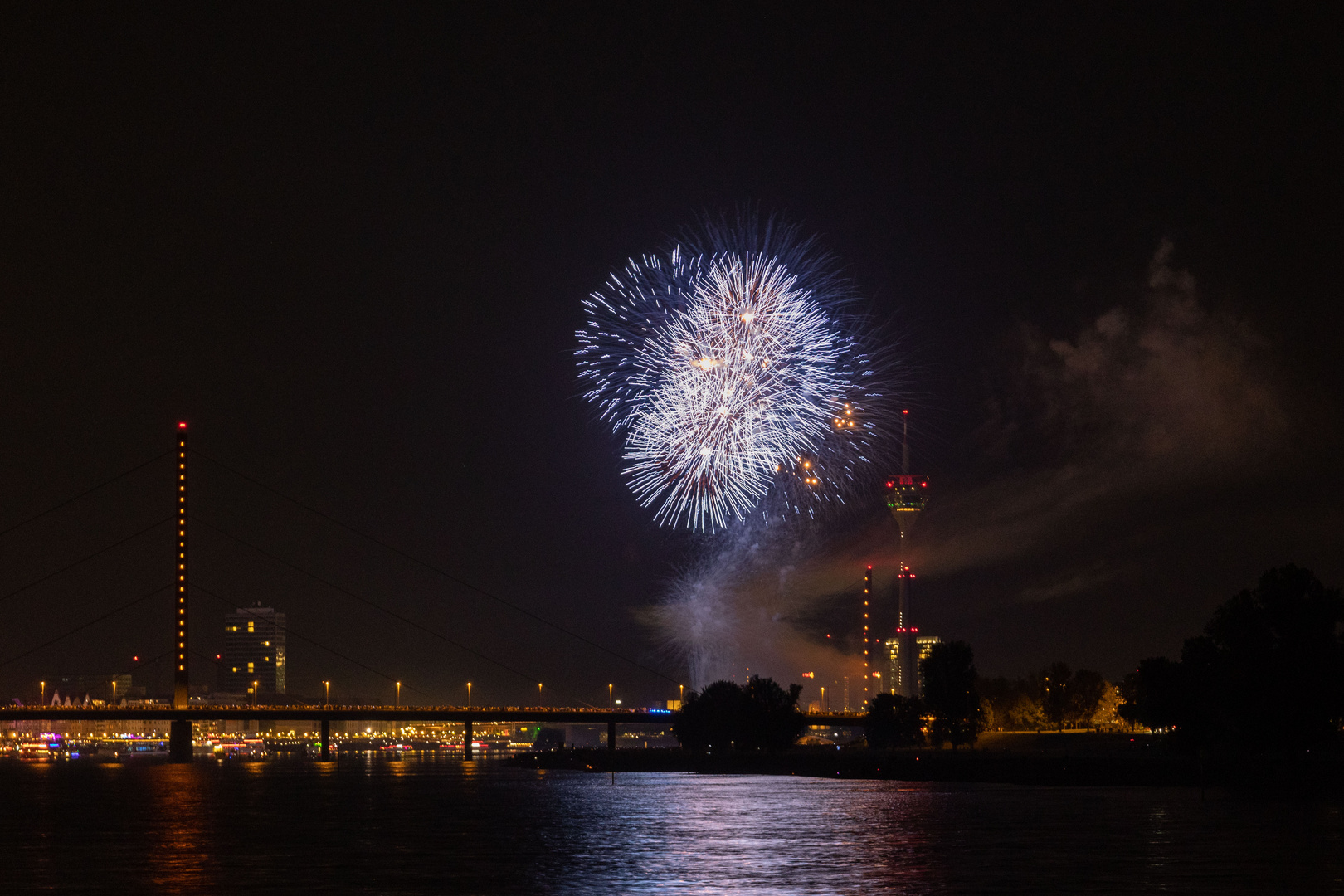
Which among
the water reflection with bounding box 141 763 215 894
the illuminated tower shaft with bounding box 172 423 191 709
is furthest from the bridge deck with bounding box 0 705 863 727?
the water reflection with bounding box 141 763 215 894

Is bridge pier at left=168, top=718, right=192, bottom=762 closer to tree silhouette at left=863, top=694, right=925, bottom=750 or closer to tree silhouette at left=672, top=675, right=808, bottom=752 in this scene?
tree silhouette at left=672, top=675, right=808, bottom=752

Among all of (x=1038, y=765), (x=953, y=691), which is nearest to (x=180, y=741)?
(x=953, y=691)

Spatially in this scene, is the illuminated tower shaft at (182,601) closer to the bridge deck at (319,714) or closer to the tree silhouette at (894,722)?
the bridge deck at (319,714)

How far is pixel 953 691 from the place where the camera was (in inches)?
6230

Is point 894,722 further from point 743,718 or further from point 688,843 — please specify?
point 688,843

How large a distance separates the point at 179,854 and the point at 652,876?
840 inches

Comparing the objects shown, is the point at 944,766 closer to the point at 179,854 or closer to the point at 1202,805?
the point at 1202,805

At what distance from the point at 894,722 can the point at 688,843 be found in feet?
384

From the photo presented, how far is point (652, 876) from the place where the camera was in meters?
47.7

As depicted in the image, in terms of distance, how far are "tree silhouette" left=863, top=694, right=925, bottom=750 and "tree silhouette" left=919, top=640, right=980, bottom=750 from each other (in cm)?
971

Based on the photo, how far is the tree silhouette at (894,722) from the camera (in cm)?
17188

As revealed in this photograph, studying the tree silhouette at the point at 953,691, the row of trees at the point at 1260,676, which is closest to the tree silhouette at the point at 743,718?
the tree silhouette at the point at 953,691

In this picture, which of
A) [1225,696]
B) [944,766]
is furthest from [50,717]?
[1225,696]

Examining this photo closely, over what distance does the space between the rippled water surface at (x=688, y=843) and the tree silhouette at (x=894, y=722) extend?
217 ft
